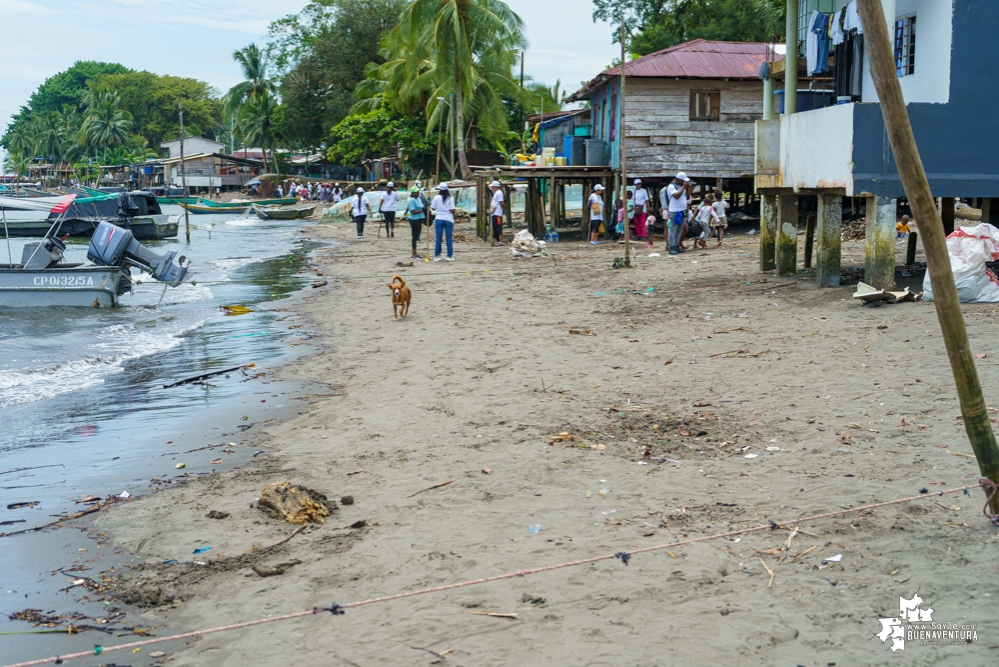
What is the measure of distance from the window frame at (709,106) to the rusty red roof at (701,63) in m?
0.49

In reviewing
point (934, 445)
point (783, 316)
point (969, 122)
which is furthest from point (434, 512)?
point (969, 122)

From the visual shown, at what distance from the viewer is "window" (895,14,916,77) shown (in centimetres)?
1152

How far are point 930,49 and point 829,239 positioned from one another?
8.89ft

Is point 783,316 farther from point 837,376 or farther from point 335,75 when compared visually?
point 335,75

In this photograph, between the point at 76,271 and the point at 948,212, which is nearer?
the point at 948,212

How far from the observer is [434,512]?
5246mm

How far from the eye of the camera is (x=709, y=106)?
80.3 feet

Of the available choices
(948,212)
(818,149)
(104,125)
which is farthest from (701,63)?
(104,125)

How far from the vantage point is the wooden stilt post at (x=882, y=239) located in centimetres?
1098

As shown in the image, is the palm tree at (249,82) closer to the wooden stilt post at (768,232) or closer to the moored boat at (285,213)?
the moored boat at (285,213)

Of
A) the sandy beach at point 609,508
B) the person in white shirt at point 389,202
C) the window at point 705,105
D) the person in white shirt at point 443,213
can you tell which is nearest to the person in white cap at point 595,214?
the window at point 705,105

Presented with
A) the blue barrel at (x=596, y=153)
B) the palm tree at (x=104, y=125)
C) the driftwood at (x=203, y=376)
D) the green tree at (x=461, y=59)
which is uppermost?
the palm tree at (x=104, y=125)

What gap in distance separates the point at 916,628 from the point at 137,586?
3.73 meters

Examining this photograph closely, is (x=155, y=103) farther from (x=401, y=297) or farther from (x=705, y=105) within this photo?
(x=401, y=297)
